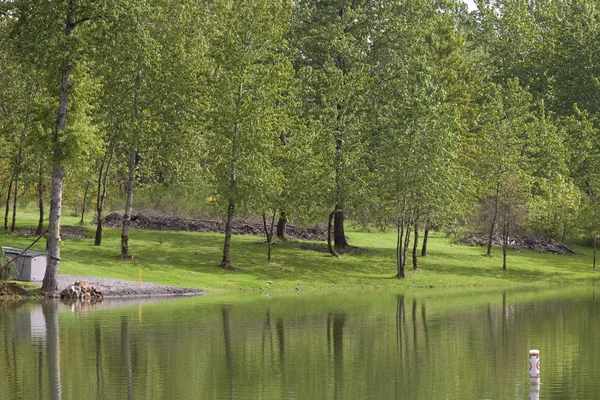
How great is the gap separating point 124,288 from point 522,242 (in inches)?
1735

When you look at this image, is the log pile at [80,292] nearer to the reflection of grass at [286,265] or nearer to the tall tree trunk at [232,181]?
the reflection of grass at [286,265]

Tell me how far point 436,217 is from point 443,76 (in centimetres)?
1106

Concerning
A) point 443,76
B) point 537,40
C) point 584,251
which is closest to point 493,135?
point 443,76

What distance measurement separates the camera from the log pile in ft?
148

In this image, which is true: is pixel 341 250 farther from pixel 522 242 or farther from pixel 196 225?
pixel 522 242

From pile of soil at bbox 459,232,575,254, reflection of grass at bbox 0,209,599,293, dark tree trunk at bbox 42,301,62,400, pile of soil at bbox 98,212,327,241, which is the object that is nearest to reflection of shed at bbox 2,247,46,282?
reflection of grass at bbox 0,209,599,293

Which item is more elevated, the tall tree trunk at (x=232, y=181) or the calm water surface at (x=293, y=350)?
the tall tree trunk at (x=232, y=181)

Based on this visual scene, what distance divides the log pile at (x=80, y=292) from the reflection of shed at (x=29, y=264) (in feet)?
8.86

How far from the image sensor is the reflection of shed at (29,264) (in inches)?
1842

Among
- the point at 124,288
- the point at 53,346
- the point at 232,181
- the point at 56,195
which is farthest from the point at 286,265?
the point at 53,346

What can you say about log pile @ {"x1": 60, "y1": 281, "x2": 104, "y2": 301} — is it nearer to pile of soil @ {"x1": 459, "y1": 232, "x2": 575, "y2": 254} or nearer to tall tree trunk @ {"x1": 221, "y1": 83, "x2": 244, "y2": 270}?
tall tree trunk @ {"x1": 221, "y1": 83, "x2": 244, "y2": 270}

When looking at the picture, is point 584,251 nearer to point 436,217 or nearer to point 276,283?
point 436,217

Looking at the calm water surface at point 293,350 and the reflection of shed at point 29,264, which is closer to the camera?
the calm water surface at point 293,350

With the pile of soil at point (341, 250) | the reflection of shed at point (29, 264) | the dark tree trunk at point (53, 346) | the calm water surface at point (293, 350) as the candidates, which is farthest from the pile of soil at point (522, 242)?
the dark tree trunk at point (53, 346)
